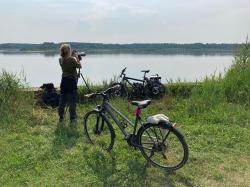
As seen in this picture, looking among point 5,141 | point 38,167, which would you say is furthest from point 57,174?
point 5,141

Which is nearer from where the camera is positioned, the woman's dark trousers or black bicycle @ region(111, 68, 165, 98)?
the woman's dark trousers

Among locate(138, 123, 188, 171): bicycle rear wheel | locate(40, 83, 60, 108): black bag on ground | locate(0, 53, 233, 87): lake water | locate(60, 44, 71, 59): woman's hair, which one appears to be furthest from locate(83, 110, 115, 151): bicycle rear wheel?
locate(0, 53, 233, 87): lake water

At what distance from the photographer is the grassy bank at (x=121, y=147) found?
13.9ft

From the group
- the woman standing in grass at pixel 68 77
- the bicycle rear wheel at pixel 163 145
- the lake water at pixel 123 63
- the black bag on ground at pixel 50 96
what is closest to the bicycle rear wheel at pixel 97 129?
the bicycle rear wheel at pixel 163 145

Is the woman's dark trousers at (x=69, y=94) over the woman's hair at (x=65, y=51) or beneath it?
beneath

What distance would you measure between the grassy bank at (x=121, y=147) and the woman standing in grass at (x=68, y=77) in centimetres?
44

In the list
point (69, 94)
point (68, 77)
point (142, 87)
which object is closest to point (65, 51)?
point (68, 77)

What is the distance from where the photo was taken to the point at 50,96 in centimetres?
840

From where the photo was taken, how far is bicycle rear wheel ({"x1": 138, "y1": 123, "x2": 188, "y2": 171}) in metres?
4.40

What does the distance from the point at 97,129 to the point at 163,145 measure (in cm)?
133

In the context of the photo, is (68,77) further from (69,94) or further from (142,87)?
(142,87)

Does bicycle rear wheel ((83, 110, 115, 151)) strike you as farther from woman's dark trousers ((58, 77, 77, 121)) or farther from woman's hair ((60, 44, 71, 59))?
woman's hair ((60, 44, 71, 59))

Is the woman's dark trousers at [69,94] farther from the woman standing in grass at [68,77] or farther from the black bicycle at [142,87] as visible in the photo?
the black bicycle at [142,87]

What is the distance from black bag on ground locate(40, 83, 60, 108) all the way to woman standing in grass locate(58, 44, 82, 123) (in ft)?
4.52
